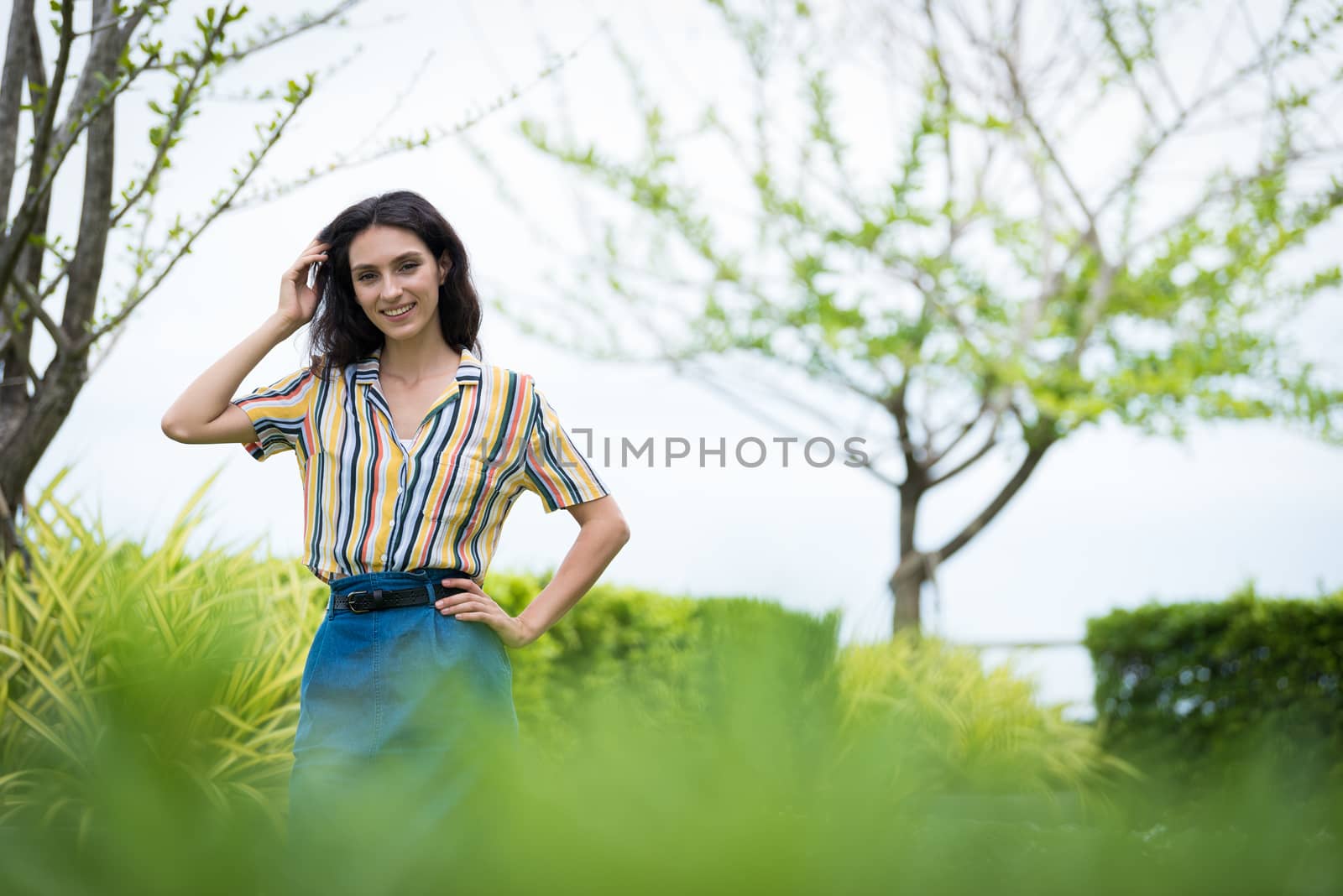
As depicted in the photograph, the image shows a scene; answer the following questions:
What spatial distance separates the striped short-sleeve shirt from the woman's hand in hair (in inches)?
5.1

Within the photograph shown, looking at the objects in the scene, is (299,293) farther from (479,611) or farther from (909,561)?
(909,561)

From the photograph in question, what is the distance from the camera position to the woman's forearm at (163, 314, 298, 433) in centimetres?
235

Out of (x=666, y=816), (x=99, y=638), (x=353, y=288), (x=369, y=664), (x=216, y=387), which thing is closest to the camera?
(x=666, y=816)

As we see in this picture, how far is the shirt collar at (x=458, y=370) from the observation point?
2.37 metres

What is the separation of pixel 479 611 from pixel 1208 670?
20.5 feet

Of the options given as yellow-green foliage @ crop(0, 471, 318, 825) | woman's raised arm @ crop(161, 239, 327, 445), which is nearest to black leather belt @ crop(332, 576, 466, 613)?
yellow-green foliage @ crop(0, 471, 318, 825)

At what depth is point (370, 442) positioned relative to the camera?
2258mm

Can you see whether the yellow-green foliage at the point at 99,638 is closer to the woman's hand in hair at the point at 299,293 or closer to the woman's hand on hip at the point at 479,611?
the woman's hand on hip at the point at 479,611

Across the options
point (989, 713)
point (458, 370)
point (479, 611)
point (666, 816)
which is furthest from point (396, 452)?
point (989, 713)

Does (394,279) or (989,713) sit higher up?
(394,279)

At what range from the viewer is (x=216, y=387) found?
2.35m

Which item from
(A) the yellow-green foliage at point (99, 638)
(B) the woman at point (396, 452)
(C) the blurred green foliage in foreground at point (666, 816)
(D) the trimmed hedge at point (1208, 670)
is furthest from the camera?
(D) the trimmed hedge at point (1208, 670)

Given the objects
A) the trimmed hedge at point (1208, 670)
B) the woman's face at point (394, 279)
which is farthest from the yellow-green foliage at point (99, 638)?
the trimmed hedge at point (1208, 670)

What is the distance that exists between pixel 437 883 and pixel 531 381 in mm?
2109
